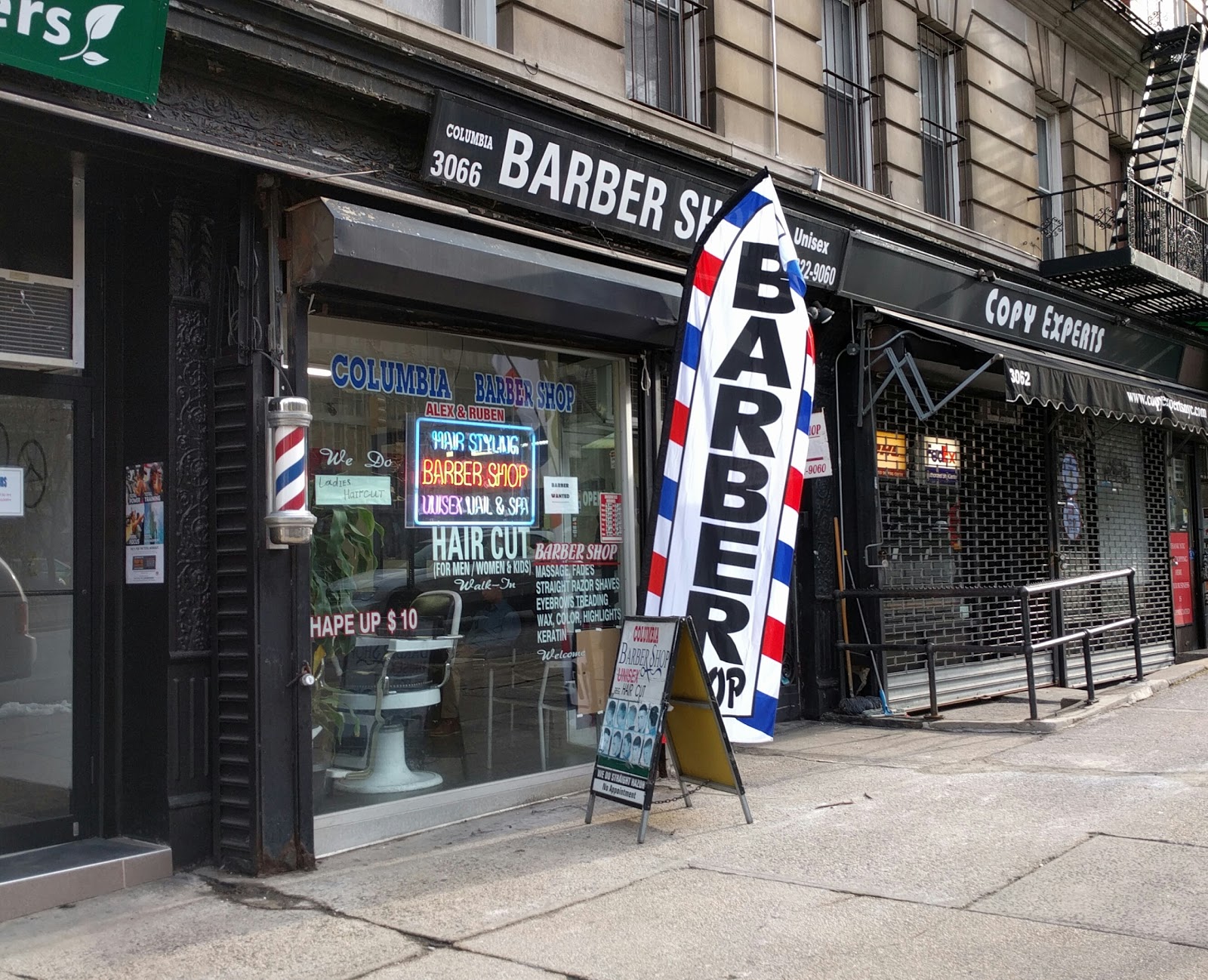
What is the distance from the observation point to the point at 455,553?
23.8 ft

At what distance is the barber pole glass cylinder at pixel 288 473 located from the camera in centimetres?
585

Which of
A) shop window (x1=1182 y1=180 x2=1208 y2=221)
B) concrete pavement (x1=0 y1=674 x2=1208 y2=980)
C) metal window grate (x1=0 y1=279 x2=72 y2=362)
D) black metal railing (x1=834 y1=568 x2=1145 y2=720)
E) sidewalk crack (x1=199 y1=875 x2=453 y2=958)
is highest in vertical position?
shop window (x1=1182 y1=180 x2=1208 y2=221)

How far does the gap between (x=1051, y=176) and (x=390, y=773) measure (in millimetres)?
12095

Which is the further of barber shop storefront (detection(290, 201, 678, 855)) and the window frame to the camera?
the window frame

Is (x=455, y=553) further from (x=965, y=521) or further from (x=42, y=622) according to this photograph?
(x=965, y=521)

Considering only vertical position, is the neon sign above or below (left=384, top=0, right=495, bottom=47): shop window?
below

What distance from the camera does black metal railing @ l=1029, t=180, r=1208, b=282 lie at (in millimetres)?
13906

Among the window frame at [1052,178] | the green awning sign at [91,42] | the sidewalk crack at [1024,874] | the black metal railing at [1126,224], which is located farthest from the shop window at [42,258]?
the window frame at [1052,178]

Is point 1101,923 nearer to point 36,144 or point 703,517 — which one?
point 703,517

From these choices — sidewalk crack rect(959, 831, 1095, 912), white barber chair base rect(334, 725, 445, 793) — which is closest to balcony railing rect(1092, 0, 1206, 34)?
sidewalk crack rect(959, 831, 1095, 912)

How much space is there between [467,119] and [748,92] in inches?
145

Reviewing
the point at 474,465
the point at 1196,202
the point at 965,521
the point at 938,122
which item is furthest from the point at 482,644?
the point at 1196,202

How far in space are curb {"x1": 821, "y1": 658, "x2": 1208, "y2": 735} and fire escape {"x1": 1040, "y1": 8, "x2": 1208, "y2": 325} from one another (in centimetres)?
495

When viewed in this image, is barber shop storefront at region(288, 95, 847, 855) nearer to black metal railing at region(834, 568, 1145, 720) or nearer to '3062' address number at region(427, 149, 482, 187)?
'3062' address number at region(427, 149, 482, 187)
